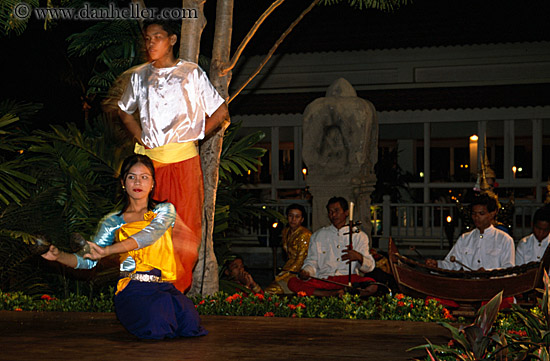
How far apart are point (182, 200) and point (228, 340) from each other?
1.16m

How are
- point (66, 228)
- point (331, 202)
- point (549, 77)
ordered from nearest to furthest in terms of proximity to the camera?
point (66, 228)
point (331, 202)
point (549, 77)

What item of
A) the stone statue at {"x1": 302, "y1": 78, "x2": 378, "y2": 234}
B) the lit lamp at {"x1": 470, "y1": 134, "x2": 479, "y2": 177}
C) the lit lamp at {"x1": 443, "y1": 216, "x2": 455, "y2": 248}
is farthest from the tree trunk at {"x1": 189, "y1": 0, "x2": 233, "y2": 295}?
the lit lamp at {"x1": 470, "y1": 134, "x2": 479, "y2": 177}

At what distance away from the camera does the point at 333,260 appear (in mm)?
7941

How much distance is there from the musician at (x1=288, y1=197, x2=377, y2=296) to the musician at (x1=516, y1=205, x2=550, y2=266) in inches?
60.3

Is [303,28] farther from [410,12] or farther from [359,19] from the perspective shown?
[410,12]

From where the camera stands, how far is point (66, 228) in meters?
6.92

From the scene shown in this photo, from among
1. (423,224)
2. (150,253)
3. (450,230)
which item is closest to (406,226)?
(423,224)

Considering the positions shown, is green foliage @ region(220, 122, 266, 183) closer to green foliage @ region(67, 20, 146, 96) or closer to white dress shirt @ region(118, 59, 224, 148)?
green foliage @ region(67, 20, 146, 96)

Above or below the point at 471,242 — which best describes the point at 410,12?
above

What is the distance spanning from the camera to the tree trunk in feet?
20.2

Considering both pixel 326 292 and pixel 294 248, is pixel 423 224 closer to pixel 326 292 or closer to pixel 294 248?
pixel 294 248

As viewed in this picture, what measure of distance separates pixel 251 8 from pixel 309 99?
232cm

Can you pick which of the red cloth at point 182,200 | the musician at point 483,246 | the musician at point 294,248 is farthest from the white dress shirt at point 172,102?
the musician at point 294,248

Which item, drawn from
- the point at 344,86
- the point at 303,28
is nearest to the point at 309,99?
the point at 303,28
